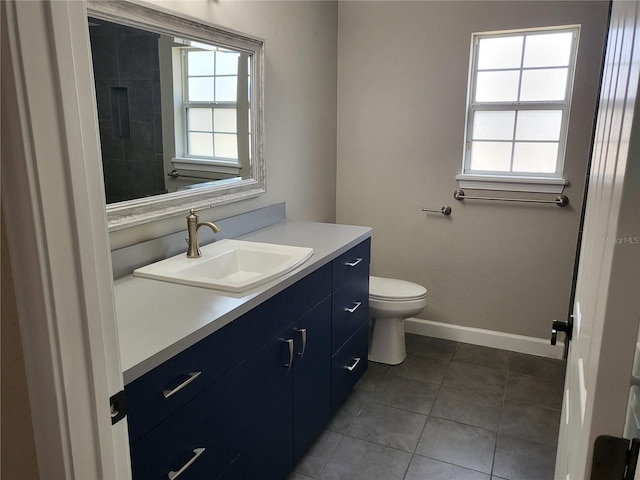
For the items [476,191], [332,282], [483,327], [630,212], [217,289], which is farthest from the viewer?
[483,327]

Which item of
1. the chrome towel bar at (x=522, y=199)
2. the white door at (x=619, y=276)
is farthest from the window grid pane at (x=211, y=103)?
the white door at (x=619, y=276)

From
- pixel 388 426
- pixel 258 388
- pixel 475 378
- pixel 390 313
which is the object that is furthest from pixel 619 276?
pixel 475 378

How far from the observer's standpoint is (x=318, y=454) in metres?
2.17

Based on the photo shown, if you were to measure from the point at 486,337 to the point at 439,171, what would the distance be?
1.14 metres

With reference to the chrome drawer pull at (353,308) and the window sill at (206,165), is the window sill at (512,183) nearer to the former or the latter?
the chrome drawer pull at (353,308)

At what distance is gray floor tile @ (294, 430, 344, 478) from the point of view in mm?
2066

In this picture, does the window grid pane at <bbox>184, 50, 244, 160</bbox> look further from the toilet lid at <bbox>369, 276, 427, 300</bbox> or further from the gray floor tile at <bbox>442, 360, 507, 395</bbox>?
the gray floor tile at <bbox>442, 360, 507, 395</bbox>

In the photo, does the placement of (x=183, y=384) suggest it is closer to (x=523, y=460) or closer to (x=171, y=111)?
(x=171, y=111)

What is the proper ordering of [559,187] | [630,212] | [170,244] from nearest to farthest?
[630,212] < [170,244] < [559,187]

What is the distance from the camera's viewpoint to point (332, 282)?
7.09 ft

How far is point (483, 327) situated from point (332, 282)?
1.55 meters

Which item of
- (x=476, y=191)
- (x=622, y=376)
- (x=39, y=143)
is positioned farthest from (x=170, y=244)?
(x=476, y=191)

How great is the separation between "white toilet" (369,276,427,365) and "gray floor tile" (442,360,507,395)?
32 centimetres

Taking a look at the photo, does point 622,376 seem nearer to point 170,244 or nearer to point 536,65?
point 170,244
